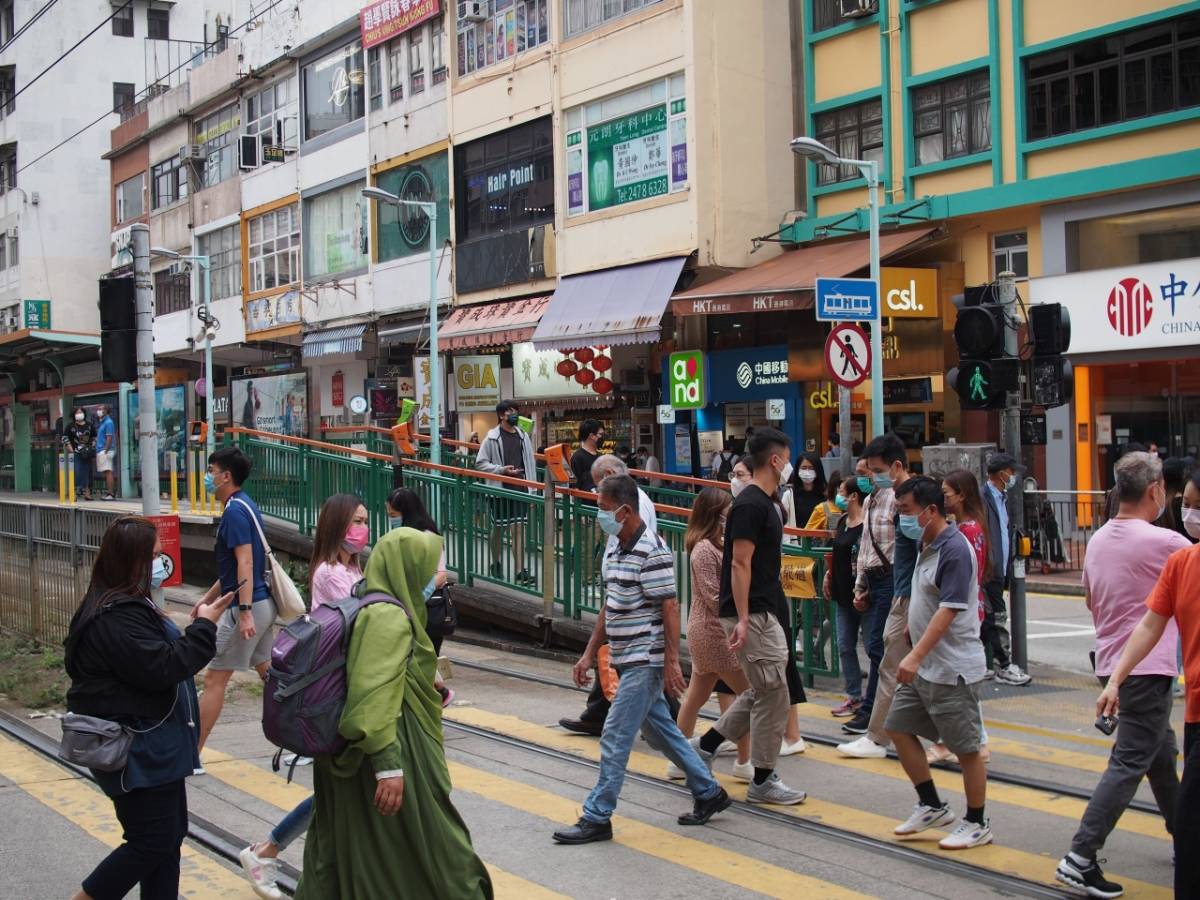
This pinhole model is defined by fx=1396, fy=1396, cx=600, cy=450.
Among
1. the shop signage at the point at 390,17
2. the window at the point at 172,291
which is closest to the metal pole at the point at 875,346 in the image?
the shop signage at the point at 390,17

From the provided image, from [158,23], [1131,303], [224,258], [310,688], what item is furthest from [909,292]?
[158,23]

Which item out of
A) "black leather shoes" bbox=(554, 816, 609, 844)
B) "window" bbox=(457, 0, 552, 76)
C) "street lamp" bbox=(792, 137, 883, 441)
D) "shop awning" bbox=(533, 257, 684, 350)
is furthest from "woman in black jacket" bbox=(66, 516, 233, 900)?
"window" bbox=(457, 0, 552, 76)

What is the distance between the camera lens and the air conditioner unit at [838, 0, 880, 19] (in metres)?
24.0

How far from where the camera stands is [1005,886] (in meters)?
5.93

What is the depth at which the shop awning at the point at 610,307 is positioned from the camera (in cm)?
2494

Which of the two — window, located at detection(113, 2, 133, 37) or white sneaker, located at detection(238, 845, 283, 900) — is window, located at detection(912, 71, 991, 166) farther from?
window, located at detection(113, 2, 133, 37)

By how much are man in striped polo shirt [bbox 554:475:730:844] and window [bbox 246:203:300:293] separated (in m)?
30.6

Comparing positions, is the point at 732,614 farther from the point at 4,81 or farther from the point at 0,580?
the point at 4,81

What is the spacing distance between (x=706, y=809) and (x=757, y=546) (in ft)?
4.47

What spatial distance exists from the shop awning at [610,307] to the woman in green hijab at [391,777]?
20016mm

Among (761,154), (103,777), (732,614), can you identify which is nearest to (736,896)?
(732,614)

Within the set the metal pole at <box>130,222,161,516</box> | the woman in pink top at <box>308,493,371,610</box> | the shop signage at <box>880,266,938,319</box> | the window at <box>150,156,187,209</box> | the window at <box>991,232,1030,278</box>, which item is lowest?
the woman in pink top at <box>308,493,371,610</box>

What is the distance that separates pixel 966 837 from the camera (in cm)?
642

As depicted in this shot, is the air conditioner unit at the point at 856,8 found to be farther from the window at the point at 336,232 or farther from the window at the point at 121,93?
the window at the point at 121,93
